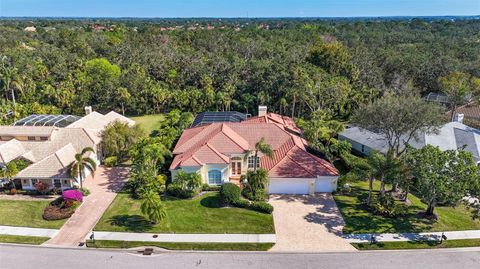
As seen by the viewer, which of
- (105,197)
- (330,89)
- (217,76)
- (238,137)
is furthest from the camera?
(217,76)

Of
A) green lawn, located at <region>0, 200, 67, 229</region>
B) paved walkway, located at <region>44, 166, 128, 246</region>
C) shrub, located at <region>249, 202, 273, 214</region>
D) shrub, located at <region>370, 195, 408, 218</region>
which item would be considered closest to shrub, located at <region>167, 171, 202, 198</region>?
shrub, located at <region>249, 202, 273, 214</region>

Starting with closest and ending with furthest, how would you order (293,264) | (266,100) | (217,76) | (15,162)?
(293,264), (15,162), (266,100), (217,76)

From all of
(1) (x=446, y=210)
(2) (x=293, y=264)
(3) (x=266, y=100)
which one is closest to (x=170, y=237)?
(2) (x=293, y=264)

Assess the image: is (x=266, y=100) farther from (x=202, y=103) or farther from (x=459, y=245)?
(x=459, y=245)

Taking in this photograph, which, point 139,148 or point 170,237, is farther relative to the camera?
point 139,148

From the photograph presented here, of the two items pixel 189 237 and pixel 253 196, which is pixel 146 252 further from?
pixel 253 196

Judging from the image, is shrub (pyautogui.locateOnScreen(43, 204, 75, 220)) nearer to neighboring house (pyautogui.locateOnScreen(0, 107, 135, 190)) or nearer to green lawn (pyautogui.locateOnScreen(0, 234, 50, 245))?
green lawn (pyautogui.locateOnScreen(0, 234, 50, 245))

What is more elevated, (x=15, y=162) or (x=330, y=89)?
(x=330, y=89)
